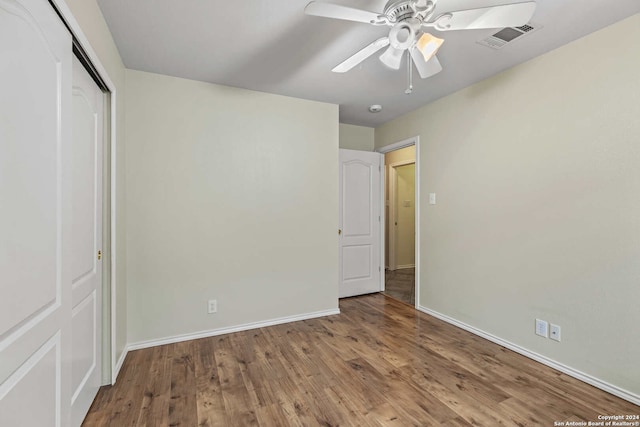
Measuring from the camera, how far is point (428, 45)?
1.66 metres

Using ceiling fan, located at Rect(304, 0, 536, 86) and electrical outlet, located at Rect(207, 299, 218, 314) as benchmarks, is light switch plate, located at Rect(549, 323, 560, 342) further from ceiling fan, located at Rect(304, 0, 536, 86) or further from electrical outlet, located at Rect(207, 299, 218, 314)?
electrical outlet, located at Rect(207, 299, 218, 314)

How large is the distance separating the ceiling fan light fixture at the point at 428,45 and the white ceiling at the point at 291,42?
0.26 meters

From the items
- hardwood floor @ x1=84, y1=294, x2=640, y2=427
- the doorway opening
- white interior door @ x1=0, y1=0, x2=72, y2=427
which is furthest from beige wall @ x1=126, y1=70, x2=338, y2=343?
the doorway opening

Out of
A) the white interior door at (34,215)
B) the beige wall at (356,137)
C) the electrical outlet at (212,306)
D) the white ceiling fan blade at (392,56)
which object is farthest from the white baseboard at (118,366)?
the beige wall at (356,137)

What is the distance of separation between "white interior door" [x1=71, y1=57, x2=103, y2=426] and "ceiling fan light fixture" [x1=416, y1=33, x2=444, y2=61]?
1918 mm

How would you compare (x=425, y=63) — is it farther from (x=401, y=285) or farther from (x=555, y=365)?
(x=401, y=285)

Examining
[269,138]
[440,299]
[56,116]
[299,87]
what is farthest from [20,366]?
[440,299]

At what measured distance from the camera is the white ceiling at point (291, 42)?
1756 millimetres

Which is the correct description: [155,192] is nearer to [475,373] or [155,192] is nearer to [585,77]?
[475,373]

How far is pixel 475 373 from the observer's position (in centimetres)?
216

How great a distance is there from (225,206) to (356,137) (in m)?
2.32

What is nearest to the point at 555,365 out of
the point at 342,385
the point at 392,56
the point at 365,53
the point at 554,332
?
the point at 554,332

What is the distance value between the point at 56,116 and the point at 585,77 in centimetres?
317

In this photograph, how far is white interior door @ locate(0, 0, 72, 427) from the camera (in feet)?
2.81
